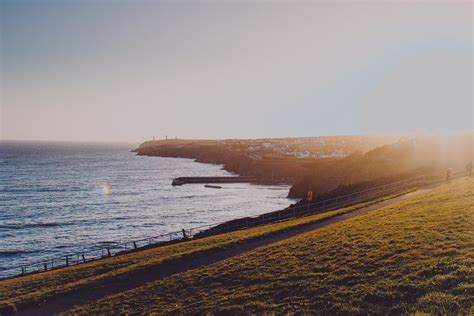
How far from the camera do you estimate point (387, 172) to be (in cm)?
5472

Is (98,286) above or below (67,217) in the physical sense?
above

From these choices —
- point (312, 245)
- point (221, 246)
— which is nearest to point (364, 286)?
point (312, 245)

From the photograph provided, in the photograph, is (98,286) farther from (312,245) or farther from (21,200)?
(21,200)

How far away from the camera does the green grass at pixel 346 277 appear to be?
422 inches

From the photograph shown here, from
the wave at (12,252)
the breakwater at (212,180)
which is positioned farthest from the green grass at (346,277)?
the breakwater at (212,180)

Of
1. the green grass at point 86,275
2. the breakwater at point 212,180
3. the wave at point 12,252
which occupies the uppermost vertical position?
the green grass at point 86,275

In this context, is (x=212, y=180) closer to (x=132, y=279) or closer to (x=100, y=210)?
(x=100, y=210)

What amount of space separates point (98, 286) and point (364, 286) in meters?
13.5

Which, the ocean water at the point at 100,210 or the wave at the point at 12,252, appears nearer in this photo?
the wave at the point at 12,252

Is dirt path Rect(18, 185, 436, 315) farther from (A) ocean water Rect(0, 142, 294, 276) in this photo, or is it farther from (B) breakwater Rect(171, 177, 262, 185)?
(B) breakwater Rect(171, 177, 262, 185)

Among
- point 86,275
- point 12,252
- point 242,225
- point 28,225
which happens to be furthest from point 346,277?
point 28,225

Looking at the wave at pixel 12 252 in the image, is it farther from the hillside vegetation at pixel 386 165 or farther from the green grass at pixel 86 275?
the hillside vegetation at pixel 386 165

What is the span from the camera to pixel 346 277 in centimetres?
1309

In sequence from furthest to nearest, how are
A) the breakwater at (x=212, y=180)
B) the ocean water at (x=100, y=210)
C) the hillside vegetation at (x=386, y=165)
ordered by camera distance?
the breakwater at (x=212, y=180), the hillside vegetation at (x=386, y=165), the ocean water at (x=100, y=210)
